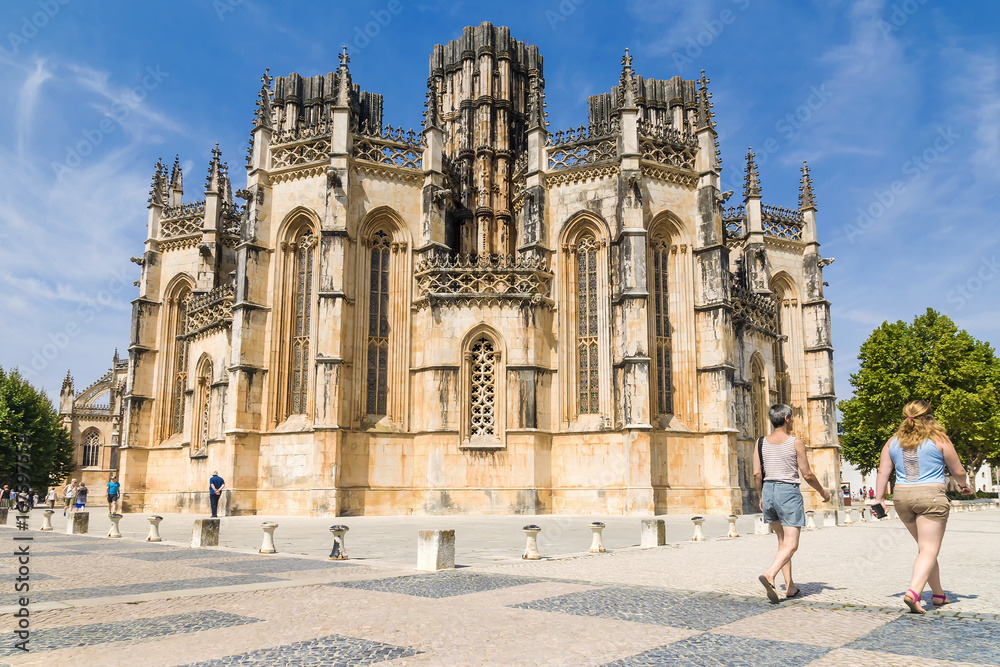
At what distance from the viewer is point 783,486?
25.6 ft

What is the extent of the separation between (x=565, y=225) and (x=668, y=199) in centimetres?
417

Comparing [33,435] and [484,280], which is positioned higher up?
[484,280]

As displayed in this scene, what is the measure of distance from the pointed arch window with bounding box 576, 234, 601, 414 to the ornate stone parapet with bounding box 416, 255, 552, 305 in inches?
68.2

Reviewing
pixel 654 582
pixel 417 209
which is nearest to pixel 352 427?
pixel 417 209

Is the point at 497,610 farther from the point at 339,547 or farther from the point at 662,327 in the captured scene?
the point at 662,327

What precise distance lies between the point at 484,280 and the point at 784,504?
21.3 m

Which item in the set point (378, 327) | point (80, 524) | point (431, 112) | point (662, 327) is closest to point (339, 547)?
point (80, 524)

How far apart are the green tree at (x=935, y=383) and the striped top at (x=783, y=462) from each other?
1366 inches

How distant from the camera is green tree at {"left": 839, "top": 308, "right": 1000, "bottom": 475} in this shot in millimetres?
37469

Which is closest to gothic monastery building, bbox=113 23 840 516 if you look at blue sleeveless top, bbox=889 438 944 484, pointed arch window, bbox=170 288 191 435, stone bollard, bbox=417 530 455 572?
pointed arch window, bbox=170 288 191 435

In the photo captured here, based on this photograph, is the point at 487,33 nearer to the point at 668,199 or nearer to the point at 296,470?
the point at 668,199

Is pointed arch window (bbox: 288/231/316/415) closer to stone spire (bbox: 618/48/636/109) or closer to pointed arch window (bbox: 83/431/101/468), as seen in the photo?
stone spire (bbox: 618/48/636/109)

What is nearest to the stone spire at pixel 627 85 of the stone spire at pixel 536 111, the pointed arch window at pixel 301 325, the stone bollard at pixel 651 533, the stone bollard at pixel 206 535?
the stone spire at pixel 536 111

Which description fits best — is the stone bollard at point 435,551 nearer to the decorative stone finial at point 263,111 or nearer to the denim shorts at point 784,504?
the denim shorts at point 784,504
